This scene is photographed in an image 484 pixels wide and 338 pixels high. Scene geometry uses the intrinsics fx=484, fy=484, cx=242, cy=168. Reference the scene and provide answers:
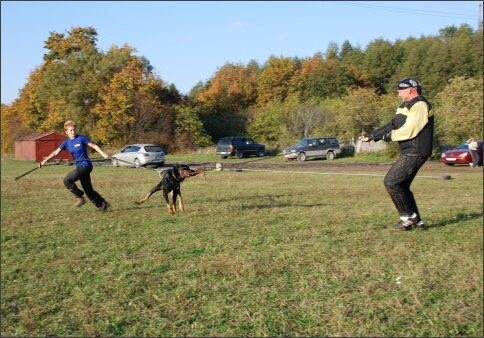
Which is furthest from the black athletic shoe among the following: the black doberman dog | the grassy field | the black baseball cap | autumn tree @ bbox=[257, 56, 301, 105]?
autumn tree @ bbox=[257, 56, 301, 105]

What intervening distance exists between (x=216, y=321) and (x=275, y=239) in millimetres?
3076

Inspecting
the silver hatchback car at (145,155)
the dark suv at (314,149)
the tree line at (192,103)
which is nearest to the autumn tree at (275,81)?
the tree line at (192,103)

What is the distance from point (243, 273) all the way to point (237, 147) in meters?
33.5

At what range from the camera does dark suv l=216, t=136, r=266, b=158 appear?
38.6 m

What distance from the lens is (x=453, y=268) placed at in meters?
5.31

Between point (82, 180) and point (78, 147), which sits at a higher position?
point (78, 147)

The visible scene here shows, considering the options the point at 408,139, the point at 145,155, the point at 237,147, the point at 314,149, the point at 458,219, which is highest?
the point at 237,147

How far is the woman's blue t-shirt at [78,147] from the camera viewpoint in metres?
10.1

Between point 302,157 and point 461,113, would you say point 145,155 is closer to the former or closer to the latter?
point 302,157

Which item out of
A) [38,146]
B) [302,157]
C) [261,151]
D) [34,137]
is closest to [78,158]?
[302,157]

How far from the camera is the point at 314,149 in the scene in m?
35.1

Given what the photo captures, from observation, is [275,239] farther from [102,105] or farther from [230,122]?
[230,122]

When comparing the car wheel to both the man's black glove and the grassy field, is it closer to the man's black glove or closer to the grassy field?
the grassy field

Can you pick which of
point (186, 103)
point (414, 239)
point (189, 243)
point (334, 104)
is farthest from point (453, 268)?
point (186, 103)
